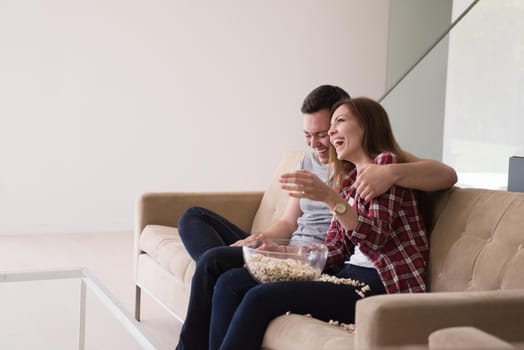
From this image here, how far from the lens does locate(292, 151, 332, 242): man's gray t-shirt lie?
258 centimetres

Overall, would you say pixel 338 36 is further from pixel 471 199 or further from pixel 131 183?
pixel 471 199

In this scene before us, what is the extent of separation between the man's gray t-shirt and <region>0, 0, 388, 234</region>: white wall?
339cm

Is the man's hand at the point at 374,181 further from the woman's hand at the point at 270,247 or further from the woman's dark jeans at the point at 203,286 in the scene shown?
the woman's dark jeans at the point at 203,286

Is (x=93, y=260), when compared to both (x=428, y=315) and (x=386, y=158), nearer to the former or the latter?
(x=386, y=158)

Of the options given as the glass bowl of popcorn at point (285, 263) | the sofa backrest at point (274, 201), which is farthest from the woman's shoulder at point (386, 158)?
the sofa backrest at point (274, 201)

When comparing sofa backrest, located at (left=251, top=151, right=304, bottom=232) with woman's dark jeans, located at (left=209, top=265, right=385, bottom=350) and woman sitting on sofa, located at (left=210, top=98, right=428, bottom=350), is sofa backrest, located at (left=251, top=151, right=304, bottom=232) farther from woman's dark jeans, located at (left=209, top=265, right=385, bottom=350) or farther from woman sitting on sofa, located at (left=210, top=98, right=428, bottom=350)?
woman's dark jeans, located at (left=209, top=265, right=385, bottom=350)

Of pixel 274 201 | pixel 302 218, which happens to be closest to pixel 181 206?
pixel 274 201

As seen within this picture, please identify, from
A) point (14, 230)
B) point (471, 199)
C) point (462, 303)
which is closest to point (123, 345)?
point (471, 199)

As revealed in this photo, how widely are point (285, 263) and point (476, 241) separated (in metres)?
0.52

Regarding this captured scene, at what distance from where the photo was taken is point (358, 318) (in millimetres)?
1457

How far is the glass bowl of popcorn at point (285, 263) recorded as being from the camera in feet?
6.73

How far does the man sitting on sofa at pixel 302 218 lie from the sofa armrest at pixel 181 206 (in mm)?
486

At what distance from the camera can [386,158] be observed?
6.89ft

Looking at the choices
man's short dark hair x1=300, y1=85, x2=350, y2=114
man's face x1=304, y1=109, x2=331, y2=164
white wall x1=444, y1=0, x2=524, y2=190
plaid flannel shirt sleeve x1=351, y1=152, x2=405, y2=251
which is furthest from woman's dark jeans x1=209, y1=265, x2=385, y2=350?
white wall x1=444, y1=0, x2=524, y2=190
